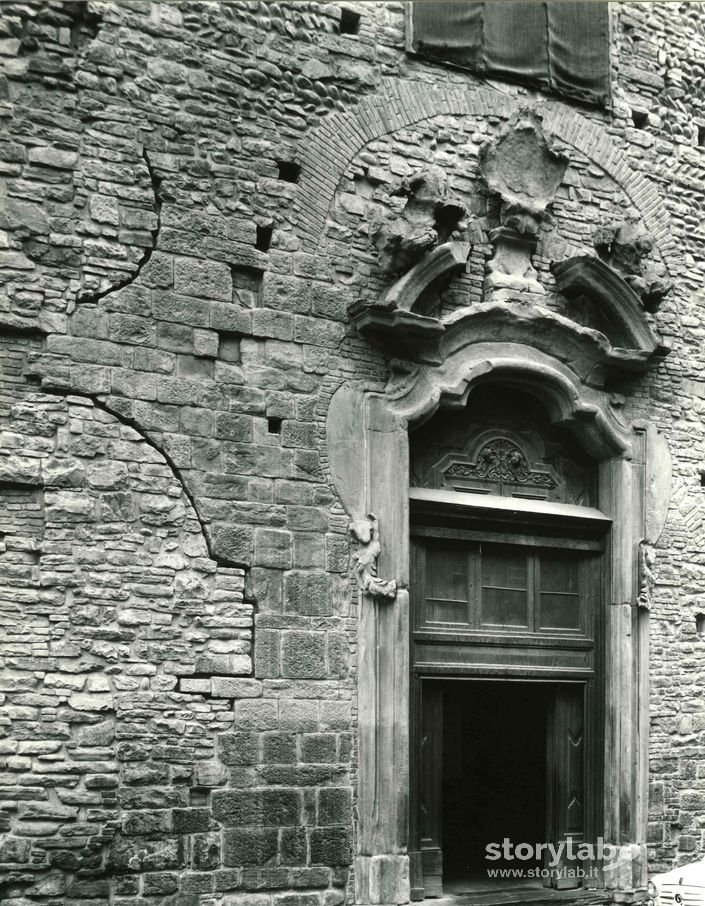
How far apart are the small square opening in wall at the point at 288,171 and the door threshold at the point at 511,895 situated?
476cm

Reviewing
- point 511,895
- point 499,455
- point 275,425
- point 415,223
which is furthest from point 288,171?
point 511,895

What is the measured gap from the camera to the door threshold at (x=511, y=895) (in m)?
7.93

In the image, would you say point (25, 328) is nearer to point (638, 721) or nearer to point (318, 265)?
point (318, 265)

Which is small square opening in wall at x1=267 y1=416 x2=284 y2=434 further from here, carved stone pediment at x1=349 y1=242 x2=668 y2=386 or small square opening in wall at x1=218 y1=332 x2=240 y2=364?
carved stone pediment at x1=349 y1=242 x2=668 y2=386

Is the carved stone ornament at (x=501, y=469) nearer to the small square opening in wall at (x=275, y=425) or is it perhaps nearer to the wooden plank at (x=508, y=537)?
the wooden plank at (x=508, y=537)

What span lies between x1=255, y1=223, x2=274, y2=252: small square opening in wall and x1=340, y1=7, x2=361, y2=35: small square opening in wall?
5.18 feet

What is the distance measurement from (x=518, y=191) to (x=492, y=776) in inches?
196

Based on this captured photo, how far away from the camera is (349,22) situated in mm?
8312

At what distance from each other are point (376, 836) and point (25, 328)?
3.73 metres

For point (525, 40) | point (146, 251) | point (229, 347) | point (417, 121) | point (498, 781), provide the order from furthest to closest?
point (498, 781) → point (525, 40) → point (417, 121) → point (229, 347) → point (146, 251)

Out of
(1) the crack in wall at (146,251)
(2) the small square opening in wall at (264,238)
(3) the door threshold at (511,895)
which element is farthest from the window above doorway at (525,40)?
(3) the door threshold at (511,895)

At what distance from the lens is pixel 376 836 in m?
7.48

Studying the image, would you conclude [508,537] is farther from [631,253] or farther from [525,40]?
[525,40]

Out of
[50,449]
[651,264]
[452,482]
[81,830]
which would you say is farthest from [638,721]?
[50,449]
